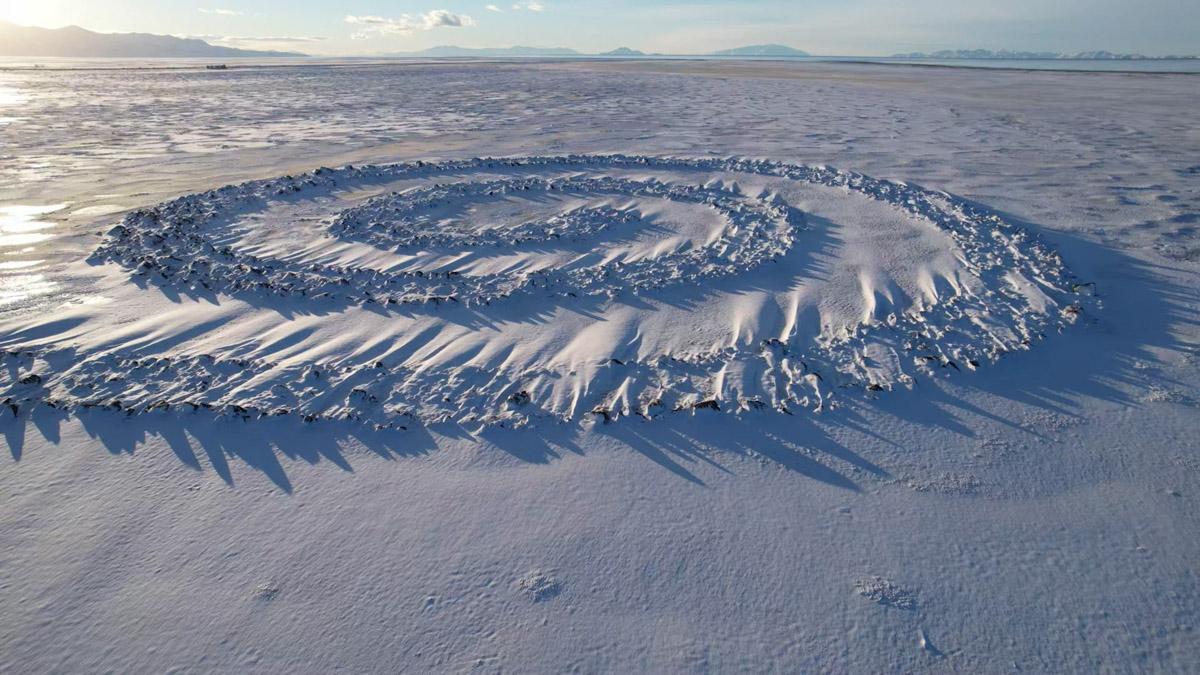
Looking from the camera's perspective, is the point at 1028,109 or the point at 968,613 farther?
the point at 1028,109

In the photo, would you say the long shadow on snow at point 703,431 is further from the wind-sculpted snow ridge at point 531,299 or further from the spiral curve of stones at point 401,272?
the spiral curve of stones at point 401,272

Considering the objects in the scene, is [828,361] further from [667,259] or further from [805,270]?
[667,259]

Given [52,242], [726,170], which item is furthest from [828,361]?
[52,242]

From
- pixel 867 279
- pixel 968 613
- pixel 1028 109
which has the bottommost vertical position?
pixel 968 613

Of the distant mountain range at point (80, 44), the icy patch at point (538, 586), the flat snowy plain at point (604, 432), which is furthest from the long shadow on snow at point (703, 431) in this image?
the distant mountain range at point (80, 44)

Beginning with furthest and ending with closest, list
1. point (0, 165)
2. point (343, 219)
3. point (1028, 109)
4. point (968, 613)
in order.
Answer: point (1028, 109) < point (0, 165) < point (343, 219) < point (968, 613)

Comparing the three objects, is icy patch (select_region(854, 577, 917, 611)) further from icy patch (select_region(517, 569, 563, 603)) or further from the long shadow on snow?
icy patch (select_region(517, 569, 563, 603))

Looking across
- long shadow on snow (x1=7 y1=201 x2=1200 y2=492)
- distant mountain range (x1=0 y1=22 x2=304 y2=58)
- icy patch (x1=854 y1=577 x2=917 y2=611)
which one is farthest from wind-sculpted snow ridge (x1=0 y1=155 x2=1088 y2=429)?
distant mountain range (x1=0 y1=22 x2=304 y2=58)
